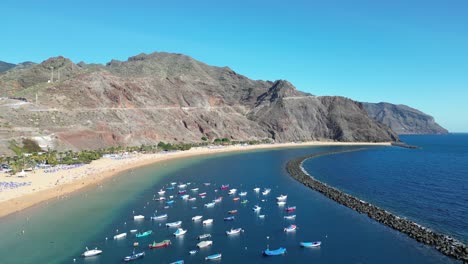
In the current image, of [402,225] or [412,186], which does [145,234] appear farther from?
[412,186]

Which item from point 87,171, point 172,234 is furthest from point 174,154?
point 172,234

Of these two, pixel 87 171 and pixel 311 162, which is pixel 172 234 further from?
pixel 311 162

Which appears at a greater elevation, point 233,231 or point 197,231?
Result: point 233,231

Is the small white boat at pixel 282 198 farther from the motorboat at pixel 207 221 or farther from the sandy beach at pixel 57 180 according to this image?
the sandy beach at pixel 57 180

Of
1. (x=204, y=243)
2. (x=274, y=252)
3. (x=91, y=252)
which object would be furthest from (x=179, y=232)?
(x=274, y=252)

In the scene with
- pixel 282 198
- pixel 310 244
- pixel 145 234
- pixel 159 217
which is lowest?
pixel 310 244

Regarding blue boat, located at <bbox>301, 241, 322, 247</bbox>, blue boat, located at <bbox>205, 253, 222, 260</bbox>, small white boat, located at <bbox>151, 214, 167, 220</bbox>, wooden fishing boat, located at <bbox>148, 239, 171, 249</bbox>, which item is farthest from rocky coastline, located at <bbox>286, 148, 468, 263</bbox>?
small white boat, located at <bbox>151, 214, 167, 220</bbox>
